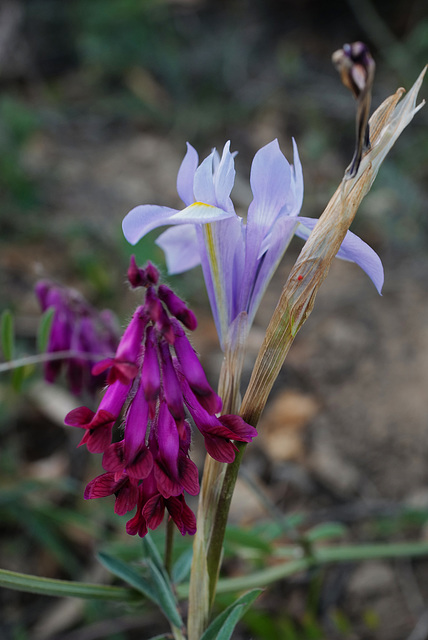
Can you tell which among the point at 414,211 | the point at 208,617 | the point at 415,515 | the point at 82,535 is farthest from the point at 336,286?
the point at 208,617

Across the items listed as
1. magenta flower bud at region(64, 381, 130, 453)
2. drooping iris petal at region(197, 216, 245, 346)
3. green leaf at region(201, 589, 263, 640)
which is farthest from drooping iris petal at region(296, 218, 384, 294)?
green leaf at region(201, 589, 263, 640)

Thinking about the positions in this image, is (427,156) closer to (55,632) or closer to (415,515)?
(415,515)

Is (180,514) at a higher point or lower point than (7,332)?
lower

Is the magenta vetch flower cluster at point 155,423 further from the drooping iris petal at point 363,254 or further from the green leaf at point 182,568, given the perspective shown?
the green leaf at point 182,568

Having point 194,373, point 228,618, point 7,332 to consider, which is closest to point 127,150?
point 7,332

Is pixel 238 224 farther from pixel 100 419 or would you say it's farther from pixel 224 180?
pixel 100 419

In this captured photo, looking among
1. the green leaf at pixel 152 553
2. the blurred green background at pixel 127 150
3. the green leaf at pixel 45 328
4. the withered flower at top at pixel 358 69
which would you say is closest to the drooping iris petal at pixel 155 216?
the withered flower at top at pixel 358 69
